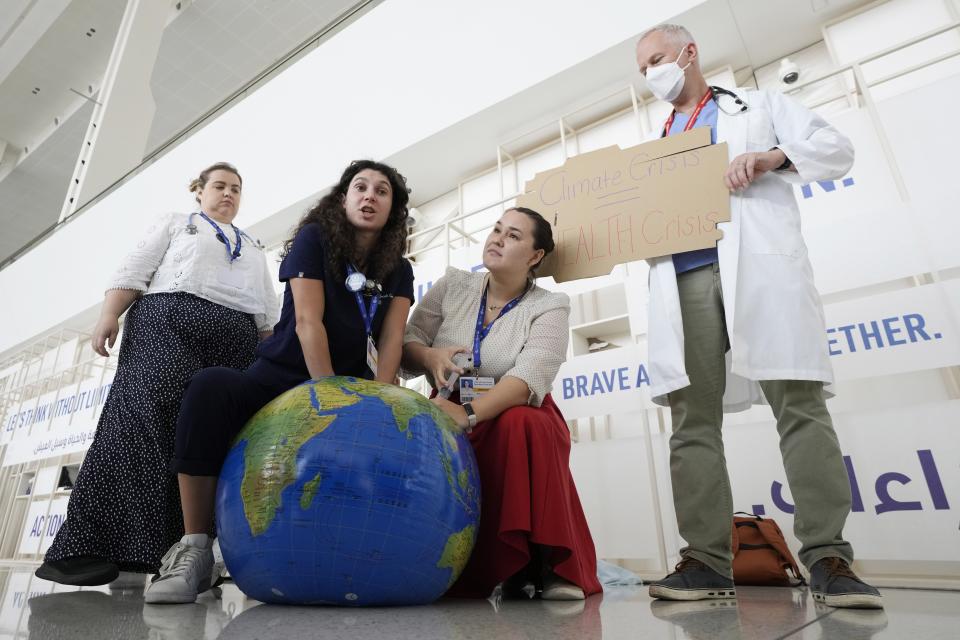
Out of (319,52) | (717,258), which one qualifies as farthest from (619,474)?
(319,52)

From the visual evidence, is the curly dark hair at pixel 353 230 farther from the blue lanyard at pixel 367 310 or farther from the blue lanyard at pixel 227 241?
the blue lanyard at pixel 227 241

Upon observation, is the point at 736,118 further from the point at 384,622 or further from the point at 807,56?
the point at 807,56

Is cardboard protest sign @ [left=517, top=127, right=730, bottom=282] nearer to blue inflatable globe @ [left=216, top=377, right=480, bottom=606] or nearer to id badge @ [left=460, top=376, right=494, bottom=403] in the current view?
id badge @ [left=460, top=376, right=494, bottom=403]

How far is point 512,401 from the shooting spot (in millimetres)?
1479

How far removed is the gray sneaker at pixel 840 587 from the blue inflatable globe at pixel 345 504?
72 cm

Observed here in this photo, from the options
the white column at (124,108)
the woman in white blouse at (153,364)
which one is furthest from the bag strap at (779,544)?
the white column at (124,108)

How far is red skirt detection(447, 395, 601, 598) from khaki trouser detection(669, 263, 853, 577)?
27 centimetres

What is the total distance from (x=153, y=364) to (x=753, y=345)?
1650 mm

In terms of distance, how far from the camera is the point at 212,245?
1.85 m

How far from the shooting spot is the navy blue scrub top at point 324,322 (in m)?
1.47

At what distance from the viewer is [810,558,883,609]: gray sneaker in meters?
1.05

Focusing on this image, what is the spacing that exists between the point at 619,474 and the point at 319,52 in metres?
5.08

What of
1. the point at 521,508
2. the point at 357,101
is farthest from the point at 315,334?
the point at 357,101

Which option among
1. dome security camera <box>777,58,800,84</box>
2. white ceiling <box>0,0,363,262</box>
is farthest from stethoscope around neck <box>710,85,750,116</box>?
white ceiling <box>0,0,363,262</box>
